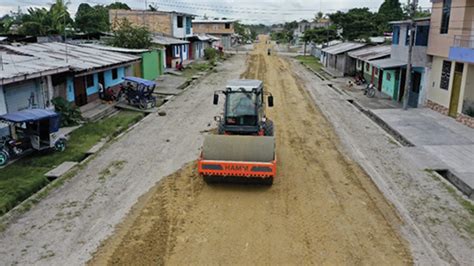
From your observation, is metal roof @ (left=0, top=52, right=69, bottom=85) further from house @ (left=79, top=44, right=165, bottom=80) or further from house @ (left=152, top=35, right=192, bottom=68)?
house @ (left=152, top=35, right=192, bottom=68)

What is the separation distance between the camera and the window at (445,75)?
22622mm

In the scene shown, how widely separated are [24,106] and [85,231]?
989 centimetres

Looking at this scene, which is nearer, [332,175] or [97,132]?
[332,175]

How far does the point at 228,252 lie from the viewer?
8961mm

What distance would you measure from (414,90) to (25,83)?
20937mm

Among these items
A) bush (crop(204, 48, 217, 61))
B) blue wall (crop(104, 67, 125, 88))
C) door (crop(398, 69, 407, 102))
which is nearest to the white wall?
door (crop(398, 69, 407, 102))

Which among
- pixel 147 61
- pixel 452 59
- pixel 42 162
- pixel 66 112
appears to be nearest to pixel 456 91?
pixel 452 59

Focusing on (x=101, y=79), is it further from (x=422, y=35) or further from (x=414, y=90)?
(x=422, y=35)

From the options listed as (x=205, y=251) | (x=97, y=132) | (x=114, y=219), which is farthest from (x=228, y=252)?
(x=97, y=132)

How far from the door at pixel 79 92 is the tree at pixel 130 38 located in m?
12.8

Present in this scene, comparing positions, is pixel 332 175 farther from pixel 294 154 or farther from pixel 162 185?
pixel 162 185

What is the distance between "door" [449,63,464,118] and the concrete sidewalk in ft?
1.57

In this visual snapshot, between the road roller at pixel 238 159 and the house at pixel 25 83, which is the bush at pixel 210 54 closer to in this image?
the house at pixel 25 83

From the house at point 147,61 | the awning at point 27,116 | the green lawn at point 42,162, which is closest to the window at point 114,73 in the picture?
the house at point 147,61
